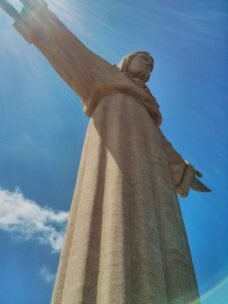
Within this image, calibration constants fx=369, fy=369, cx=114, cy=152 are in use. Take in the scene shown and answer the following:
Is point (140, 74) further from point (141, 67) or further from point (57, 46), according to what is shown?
point (57, 46)

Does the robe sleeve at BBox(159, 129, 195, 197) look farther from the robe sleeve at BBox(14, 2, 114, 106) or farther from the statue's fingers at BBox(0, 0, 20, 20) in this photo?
the statue's fingers at BBox(0, 0, 20, 20)

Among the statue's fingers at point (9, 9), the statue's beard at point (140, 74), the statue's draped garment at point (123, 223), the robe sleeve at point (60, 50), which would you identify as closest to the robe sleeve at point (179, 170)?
the statue's draped garment at point (123, 223)

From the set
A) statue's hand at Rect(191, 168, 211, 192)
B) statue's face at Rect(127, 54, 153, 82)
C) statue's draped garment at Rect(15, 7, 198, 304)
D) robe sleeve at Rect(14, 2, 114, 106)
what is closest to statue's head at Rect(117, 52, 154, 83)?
statue's face at Rect(127, 54, 153, 82)

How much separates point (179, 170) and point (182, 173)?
49 millimetres

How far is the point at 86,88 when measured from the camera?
13.9 feet

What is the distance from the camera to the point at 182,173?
14.1 ft

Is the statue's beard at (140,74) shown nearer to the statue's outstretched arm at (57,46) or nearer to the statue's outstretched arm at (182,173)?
the statue's outstretched arm at (57,46)

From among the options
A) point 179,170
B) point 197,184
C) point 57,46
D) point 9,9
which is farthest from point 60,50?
point 197,184

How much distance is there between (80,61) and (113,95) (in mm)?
639

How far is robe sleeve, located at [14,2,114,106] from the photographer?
4203 mm

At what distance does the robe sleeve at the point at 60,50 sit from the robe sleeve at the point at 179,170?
41.6 inches

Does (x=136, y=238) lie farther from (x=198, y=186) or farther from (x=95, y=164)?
(x=198, y=186)

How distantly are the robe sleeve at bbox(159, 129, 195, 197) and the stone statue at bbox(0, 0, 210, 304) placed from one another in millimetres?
14

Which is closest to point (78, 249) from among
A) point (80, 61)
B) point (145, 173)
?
point (145, 173)
